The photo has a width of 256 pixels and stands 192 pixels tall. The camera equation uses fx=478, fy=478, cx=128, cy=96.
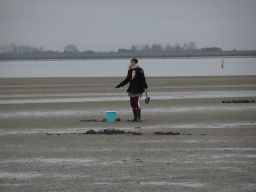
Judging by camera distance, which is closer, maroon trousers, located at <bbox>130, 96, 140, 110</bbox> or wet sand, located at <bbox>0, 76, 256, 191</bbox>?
wet sand, located at <bbox>0, 76, 256, 191</bbox>

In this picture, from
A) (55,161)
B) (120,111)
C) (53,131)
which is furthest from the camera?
(120,111)

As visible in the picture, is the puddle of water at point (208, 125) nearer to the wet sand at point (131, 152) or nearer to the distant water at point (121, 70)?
the wet sand at point (131, 152)

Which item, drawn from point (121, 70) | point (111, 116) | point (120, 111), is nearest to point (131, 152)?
point (111, 116)

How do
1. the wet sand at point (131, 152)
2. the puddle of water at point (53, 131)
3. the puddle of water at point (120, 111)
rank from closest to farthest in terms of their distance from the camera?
the wet sand at point (131, 152) < the puddle of water at point (53, 131) < the puddle of water at point (120, 111)

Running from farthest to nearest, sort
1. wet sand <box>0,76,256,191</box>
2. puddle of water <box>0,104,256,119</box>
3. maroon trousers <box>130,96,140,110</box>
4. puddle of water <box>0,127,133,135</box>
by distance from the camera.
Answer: puddle of water <box>0,104,256,119</box> < maroon trousers <box>130,96,140,110</box> < puddle of water <box>0,127,133,135</box> < wet sand <box>0,76,256,191</box>

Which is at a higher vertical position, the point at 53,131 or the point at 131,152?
the point at 131,152

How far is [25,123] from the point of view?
12.6 metres

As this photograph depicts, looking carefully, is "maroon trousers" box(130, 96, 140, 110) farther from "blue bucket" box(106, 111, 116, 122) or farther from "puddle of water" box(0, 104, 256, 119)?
"puddle of water" box(0, 104, 256, 119)

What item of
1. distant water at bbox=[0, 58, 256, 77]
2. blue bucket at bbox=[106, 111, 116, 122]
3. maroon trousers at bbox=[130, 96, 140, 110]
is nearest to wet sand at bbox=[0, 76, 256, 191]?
blue bucket at bbox=[106, 111, 116, 122]

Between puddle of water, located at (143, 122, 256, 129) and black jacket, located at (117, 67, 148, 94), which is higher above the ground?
black jacket, located at (117, 67, 148, 94)

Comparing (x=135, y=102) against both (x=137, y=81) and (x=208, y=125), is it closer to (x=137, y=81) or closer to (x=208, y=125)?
(x=137, y=81)

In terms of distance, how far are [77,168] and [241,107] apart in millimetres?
9934

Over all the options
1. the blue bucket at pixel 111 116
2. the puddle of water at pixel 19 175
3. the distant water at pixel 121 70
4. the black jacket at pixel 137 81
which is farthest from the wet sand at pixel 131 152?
the distant water at pixel 121 70

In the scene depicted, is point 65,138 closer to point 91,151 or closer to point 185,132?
point 91,151
